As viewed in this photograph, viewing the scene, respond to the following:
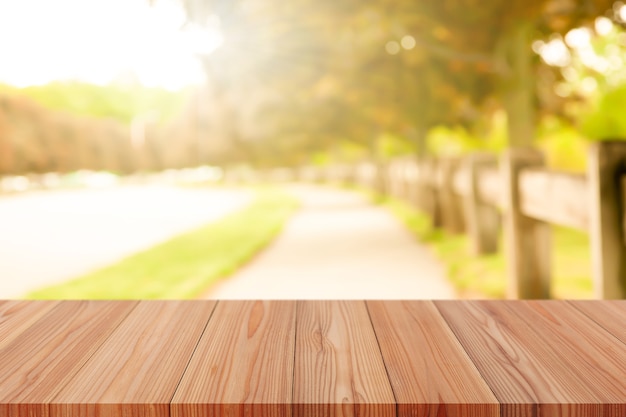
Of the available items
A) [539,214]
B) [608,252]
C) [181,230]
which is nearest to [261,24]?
[181,230]

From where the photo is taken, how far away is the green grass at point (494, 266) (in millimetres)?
4996

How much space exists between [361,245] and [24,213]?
1069 cm

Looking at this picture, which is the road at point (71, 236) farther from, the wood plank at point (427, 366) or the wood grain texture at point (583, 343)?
the wood grain texture at point (583, 343)

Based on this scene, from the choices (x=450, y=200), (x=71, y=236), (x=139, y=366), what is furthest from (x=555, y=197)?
(x=71, y=236)

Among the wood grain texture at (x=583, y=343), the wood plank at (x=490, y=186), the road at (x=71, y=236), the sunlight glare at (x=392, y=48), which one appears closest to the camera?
the wood grain texture at (x=583, y=343)

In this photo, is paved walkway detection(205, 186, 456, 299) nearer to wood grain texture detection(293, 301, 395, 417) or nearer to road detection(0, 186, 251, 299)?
road detection(0, 186, 251, 299)

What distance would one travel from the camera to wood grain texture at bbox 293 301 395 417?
4.48 feet

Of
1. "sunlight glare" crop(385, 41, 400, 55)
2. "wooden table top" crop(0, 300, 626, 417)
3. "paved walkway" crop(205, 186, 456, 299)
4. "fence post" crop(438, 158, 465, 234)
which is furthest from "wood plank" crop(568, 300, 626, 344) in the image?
"sunlight glare" crop(385, 41, 400, 55)

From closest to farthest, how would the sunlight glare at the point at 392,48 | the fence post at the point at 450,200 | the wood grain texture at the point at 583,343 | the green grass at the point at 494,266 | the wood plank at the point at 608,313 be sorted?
the wood grain texture at the point at 583,343 → the wood plank at the point at 608,313 → the green grass at the point at 494,266 → the fence post at the point at 450,200 → the sunlight glare at the point at 392,48

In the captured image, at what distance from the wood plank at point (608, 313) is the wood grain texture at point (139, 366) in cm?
116

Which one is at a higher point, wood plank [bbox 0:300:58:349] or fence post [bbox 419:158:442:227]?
fence post [bbox 419:158:442:227]

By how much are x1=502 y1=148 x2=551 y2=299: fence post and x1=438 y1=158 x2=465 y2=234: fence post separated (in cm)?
355

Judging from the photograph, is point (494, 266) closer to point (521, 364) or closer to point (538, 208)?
point (538, 208)

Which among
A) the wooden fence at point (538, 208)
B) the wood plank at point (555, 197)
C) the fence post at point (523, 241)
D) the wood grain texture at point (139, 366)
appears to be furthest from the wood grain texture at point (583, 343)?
the fence post at point (523, 241)
